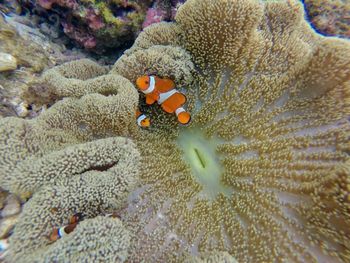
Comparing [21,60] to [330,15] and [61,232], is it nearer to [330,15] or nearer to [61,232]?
[61,232]

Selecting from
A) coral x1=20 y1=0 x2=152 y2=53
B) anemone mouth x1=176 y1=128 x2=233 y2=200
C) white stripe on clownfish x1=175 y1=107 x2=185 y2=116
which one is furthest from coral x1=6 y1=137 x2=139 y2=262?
coral x1=20 y1=0 x2=152 y2=53

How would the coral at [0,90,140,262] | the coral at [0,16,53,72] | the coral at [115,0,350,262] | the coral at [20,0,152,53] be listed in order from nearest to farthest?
1. the coral at [0,90,140,262]
2. the coral at [115,0,350,262]
3. the coral at [0,16,53,72]
4. the coral at [20,0,152,53]

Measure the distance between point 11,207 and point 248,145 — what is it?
4.06ft

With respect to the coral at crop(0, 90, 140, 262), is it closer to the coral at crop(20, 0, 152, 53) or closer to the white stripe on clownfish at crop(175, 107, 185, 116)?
the white stripe on clownfish at crop(175, 107, 185, 116)

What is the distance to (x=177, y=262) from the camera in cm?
135

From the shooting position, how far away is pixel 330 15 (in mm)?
2396

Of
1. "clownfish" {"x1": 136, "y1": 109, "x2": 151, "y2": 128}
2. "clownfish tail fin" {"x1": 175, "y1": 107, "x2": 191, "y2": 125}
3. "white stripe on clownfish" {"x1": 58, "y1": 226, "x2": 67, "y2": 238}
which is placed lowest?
"white stripe on clownfish" {"x1": 58, "y1": 226, "x2": 67, "y2": 238}

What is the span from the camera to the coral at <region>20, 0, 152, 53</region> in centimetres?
196

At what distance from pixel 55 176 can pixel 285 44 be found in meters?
1.45

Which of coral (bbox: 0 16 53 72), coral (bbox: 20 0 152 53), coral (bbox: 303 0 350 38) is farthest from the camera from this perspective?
coral (bbox: 303 0 350 38)

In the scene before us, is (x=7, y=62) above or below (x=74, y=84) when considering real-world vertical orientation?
below

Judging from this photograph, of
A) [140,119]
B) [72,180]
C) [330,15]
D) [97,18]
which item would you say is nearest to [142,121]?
[140,119]

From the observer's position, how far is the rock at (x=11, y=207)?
1278 millimetres

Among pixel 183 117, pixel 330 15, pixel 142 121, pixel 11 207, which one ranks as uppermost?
pixel 330 15
